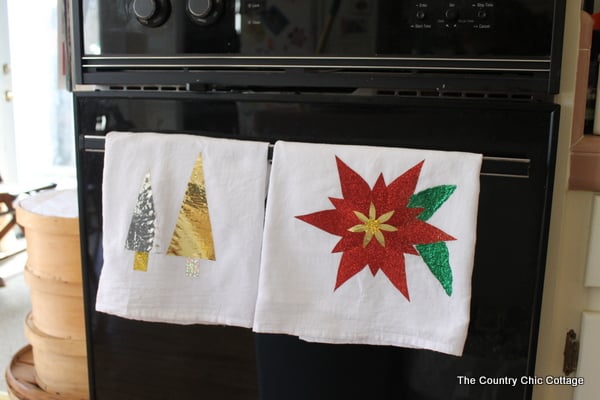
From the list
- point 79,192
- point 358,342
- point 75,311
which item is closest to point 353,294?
point 358,342

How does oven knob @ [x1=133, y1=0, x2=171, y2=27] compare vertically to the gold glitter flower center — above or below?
above

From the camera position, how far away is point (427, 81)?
2.45 ft

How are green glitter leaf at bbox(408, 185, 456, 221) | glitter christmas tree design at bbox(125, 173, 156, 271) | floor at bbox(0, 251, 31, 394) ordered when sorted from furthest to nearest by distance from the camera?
1. floor at bbox(0, 251, 31, 394)
2. glitter christmas tree design at bbox(125, 173, 156, 271)
3. green glitter leaf at bbox(408, 185, 456, 221)

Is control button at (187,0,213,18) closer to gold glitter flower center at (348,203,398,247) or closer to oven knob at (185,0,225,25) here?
oven knob at (185,0,225,25)

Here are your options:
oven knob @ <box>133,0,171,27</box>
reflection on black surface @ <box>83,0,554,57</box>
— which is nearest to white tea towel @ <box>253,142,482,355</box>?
reflection on black surface @ <box>83,0,554,57</box>

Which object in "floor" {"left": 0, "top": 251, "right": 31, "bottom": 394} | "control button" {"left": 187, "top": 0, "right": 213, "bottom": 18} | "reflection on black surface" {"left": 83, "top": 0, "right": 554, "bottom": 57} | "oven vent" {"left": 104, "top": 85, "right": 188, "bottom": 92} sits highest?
"control button" {"left": 187, "top": 0, "right": 213, "bottom": 18}

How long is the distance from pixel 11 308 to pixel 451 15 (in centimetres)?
199

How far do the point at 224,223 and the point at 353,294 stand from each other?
20cm

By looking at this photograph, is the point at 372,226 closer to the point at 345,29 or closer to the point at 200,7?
the point at 345,29

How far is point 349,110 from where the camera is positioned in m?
0.77

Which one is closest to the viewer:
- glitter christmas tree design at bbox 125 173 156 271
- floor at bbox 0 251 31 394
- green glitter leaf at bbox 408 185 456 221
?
green glitter leaf at bbox 408 185 456 221

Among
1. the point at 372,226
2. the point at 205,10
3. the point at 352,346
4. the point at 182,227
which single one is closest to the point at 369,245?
the point at 372,226

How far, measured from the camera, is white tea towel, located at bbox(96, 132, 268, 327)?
79cm

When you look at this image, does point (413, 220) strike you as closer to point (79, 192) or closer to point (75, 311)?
point (79, 192)
